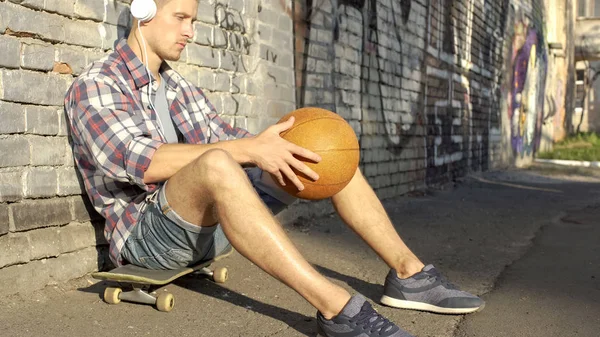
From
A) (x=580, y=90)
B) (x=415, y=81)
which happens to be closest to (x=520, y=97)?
(x=415, y=81)

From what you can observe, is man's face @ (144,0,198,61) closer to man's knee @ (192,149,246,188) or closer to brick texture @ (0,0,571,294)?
brick texture @ (0,0,571,294)

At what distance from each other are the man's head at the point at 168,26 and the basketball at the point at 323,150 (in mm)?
735

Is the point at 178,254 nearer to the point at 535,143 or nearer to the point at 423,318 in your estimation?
the point at 423,318

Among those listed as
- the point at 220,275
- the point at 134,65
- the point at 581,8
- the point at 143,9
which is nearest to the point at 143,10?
the point at 143,9

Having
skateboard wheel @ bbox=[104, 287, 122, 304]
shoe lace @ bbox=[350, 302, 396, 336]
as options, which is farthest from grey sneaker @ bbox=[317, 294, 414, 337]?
skateboard wheel @ bbox=[104, 287, 122, 304]

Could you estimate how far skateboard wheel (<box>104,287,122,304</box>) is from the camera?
10.6ft

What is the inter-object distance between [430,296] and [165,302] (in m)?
1.18

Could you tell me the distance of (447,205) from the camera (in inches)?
311

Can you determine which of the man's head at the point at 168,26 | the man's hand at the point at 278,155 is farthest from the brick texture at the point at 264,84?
the man's hand at the point at 278,155

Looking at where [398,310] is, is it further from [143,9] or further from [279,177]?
[143,9]

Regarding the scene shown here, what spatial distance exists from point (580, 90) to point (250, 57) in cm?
3134

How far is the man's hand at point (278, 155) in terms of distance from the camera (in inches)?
108

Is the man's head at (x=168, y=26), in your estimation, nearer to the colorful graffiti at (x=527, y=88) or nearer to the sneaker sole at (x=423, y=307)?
the sneaker sole at (x=423, y=307)

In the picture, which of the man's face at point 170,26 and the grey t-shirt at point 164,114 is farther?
the grey t-shirt at point 164,114
